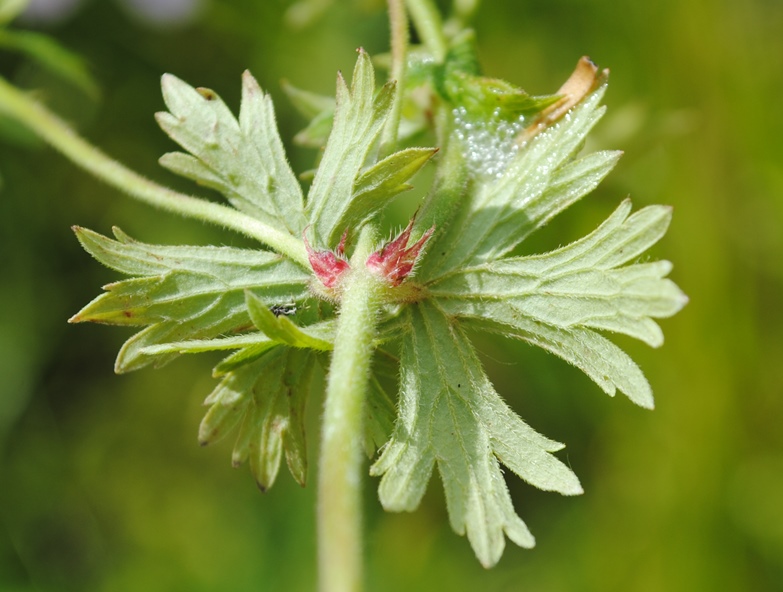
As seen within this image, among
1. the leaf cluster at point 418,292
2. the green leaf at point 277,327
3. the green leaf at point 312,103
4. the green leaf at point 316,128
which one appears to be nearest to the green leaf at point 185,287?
the leaf cluster at point 418,292

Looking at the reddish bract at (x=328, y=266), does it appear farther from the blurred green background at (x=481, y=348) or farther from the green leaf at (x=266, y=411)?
the blurred green background at (x=481, y=348)

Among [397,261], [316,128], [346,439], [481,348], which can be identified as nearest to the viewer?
[346,439]

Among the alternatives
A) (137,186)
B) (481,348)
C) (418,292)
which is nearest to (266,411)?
(418,292)

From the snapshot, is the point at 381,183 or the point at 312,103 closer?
the point at 381,183

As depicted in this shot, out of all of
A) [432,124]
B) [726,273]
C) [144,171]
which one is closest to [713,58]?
[726,273]

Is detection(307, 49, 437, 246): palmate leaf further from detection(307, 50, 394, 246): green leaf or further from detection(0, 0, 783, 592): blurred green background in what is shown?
detection(0, 0, 783, 592): blurred green background

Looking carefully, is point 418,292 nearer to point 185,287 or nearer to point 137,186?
point 185,287

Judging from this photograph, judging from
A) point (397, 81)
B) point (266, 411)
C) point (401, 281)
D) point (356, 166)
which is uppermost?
point (397, 81)
